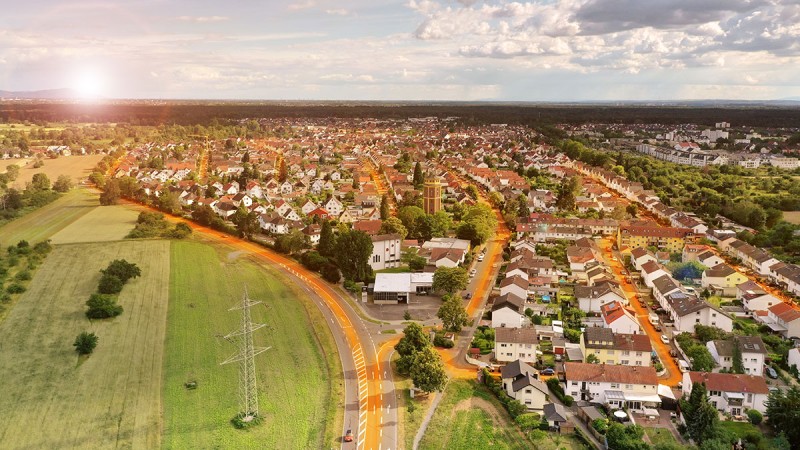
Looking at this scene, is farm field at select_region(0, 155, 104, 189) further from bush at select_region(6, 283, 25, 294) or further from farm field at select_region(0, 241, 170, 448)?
farm field at select_region(0, 241, 170, 448)

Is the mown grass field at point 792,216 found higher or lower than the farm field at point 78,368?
higher

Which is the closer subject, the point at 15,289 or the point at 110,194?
the point at 15,289

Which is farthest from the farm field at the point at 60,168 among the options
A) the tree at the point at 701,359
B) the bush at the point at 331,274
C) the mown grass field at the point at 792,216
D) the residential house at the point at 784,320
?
the mown grass field at the point at 792,216

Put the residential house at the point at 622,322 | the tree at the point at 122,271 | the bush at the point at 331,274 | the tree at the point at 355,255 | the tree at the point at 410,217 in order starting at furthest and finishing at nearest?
the tree at the point at 410,217, the bush at the point at 331,274, the tree at the point at 355,255, the tree at the point at 122,271, the residential house at the point at 622,322

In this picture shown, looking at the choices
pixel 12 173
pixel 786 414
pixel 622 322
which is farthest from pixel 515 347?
pixel 12 173

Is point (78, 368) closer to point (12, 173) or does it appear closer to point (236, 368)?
point (236, 368)

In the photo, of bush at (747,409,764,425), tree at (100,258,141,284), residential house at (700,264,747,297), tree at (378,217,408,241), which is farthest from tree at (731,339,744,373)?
tree at (100,258,141,284)

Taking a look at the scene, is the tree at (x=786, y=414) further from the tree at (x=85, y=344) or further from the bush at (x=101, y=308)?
the bush at (x=101, y=308)
